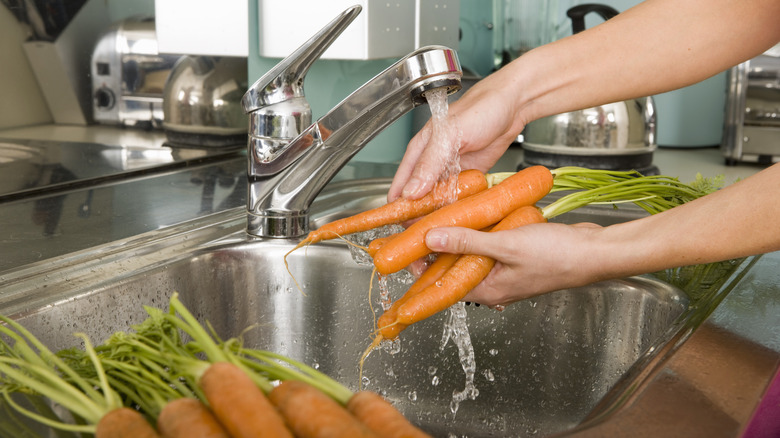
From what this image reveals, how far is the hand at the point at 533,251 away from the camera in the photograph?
2.47 feet

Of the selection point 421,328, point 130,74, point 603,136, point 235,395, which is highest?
point 130,74

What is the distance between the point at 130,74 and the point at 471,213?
70cm

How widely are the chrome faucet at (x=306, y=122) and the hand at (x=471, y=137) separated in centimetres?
→ 7

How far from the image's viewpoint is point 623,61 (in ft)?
3.31

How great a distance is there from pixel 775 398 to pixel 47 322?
2.12 feet

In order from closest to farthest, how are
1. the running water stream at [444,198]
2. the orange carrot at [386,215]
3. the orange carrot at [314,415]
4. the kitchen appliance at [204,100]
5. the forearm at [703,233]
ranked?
the orange carrot at [314,415]
the forearm at [703,233]
the running water stream at [444,198]
the orange carrot at [386,215]
the kitchen appliance at [204,100]

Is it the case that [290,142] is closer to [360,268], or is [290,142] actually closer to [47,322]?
[360,268]

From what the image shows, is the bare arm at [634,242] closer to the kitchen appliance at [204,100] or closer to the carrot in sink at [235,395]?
the carrot in sink at [235,395]

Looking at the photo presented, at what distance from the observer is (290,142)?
0.89m

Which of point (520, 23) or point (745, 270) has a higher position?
point (520, 23)

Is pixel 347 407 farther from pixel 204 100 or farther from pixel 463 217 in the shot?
pixel 204 100

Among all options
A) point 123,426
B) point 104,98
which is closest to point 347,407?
point 123,426

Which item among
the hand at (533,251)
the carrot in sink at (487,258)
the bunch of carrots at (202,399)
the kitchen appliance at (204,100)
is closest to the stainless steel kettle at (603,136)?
the carrot in sink at (487,258)

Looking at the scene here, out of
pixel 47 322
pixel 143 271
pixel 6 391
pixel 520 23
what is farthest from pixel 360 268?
pixel 520 23
